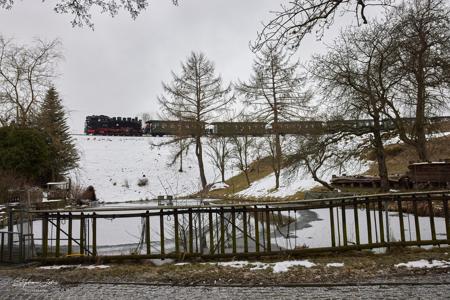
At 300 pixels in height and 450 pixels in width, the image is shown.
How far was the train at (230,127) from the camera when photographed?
51.1 ft

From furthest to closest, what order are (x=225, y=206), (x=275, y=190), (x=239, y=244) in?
(x=275, y=190)
(x=239, y=244)
(x=225, y=206)

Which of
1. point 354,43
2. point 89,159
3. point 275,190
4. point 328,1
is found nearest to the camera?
point 328,1

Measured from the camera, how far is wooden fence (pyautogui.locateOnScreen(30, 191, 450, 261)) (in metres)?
7.00

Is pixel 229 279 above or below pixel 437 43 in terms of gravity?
below

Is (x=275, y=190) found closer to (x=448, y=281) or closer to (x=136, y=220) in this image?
(x=136, y=220)

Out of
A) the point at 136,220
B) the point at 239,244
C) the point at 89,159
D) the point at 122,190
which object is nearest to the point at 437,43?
the point at 239,244

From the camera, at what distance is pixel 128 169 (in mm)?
39719

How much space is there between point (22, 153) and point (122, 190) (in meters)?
11.4

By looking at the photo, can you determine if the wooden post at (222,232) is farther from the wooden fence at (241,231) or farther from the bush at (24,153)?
the bush at (24,153)

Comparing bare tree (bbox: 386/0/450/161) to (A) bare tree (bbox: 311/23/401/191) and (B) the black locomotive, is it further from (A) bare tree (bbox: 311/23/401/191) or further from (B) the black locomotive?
(B) the black locomotive

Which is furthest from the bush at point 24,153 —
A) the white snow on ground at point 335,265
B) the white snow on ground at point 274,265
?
the white snow on ground at point 335,265

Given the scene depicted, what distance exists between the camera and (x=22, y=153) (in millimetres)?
22812

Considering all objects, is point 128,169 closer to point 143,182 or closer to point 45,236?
point 143,182

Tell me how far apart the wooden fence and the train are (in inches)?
162
